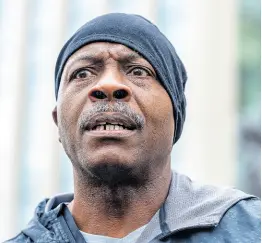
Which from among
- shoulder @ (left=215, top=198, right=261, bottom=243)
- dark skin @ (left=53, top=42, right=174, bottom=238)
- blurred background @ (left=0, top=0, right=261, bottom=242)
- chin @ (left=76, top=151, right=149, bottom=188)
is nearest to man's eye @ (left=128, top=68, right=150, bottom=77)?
dark skin @ (left=53, top=42, right=174, bottom=238)

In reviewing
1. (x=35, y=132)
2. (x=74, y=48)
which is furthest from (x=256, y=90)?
(x=74, y=48)

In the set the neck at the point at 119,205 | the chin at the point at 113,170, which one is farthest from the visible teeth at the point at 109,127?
the neck at the point at 119,205

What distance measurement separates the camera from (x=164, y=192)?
417 cm

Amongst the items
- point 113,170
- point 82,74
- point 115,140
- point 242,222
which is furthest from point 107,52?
point 242,222

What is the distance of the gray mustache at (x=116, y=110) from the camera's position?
3.94 metres

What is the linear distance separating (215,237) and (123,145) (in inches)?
21.8

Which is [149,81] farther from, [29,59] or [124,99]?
[29,59]

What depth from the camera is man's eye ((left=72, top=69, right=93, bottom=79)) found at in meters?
4.14

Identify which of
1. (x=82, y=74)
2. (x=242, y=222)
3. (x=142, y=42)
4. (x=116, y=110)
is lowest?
(x=242, y=222)

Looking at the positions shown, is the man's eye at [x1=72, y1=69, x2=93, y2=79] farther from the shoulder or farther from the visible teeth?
the shoulder

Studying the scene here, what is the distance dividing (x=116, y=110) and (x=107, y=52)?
0.32 m

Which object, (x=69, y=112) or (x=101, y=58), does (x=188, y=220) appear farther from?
(x=101, y=58)

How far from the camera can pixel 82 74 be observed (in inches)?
164

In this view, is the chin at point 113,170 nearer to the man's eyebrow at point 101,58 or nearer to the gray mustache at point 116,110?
the gray mustache at point 116,110
